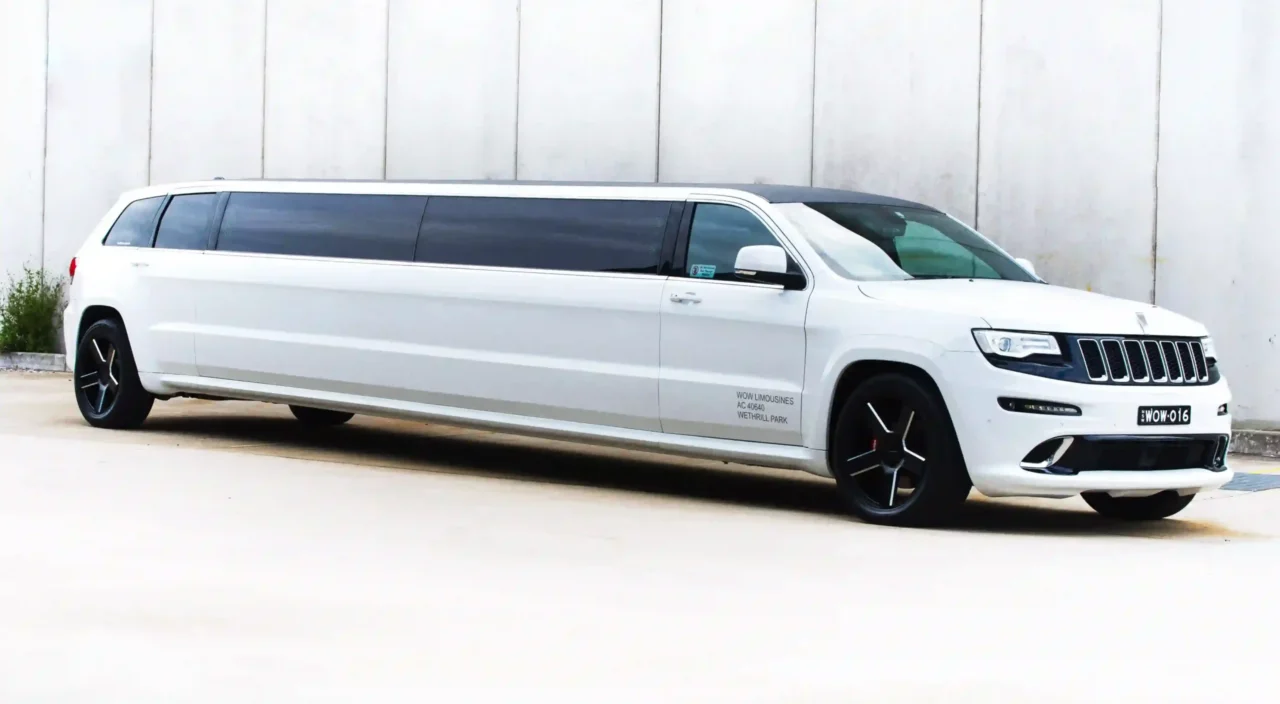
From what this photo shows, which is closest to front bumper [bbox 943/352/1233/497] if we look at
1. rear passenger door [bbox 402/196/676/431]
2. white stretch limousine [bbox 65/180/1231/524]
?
white stretch limousine [bbox 65/180/1231/524]

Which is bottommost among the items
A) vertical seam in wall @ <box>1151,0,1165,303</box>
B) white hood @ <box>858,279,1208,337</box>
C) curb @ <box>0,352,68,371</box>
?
curb @ <box>0,352,68,371</box>

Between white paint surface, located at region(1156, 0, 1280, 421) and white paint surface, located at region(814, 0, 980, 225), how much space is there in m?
1.58

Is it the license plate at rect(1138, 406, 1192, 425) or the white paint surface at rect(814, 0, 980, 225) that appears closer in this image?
the license plate at rect(1138, 406, 1192, 425)

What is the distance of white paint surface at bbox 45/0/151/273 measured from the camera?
65.0 ft

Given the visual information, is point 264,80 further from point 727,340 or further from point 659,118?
point 727,340

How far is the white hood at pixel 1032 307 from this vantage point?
28.6ft

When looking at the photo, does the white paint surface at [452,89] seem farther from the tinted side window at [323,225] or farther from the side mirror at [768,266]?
the side mirror at [768,266]

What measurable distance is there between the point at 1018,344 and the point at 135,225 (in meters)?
7.28

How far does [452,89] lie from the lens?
17.3 meters

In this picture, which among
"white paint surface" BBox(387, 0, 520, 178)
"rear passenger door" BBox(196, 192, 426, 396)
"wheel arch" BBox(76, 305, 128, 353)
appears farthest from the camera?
"white paint surface" BBox(387, 0, 520, 178)

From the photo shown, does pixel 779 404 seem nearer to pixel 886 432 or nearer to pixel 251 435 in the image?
pixel 886 432

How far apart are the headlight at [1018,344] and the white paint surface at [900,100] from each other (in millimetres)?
5854

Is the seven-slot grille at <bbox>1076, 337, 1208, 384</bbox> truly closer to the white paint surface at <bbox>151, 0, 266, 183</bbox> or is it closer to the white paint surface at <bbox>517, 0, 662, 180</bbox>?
the white paint surface at <bbox>517, 0, 662, 180</bbox>

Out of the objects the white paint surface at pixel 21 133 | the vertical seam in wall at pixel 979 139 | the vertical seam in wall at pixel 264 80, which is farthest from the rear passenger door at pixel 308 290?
the white paint surface at pixel 21 133
